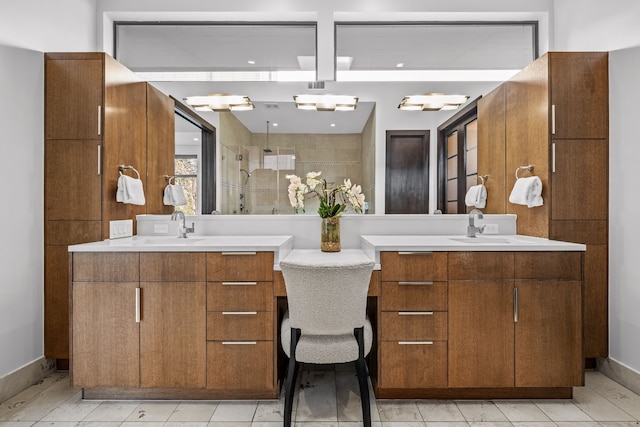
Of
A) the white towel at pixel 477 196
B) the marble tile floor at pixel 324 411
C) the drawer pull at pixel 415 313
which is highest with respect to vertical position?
the white towel at pixel 477 196

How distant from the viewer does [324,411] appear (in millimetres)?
1849

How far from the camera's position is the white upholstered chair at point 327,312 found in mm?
1549

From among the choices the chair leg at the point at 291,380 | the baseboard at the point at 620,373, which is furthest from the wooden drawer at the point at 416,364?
the baseboard at the point at 620,373

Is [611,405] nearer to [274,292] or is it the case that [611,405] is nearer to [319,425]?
[319,425]

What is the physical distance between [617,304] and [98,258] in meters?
3.01

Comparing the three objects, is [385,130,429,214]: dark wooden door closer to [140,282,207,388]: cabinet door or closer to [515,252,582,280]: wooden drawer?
[515,252,582,280]: wooden drawer

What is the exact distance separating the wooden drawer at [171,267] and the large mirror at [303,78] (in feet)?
2.26

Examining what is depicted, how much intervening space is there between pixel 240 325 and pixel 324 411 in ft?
2.04

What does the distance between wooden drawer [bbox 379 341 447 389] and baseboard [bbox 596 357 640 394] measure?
116cm

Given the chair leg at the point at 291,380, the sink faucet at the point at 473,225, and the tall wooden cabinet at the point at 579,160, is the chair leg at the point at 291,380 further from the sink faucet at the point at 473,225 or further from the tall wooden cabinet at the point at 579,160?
the tall wooden cabinet at the point at 579,160

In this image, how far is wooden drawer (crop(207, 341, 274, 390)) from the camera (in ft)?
6.16

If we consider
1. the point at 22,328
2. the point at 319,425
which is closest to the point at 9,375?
the point at 22,328

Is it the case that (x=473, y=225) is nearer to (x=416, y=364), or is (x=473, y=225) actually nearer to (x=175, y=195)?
(x=416, y=364)

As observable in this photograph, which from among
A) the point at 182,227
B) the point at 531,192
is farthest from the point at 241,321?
the point at 531,192
